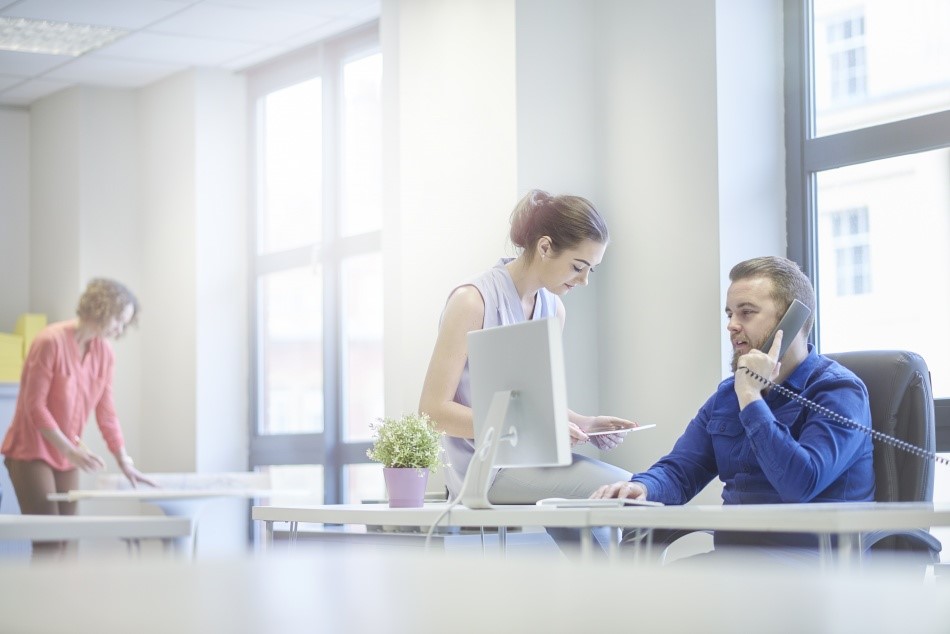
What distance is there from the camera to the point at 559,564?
0.31 metres

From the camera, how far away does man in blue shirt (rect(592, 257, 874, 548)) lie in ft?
7.34

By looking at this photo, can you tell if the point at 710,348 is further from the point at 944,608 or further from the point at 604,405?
the point at 944,608

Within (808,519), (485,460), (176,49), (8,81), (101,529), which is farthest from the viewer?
(8,81)

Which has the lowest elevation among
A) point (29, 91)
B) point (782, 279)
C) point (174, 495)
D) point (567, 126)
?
point (174, 495)

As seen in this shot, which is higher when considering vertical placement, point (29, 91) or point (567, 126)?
point (29, 91)

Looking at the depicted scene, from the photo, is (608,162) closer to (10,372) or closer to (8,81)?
(10,372)

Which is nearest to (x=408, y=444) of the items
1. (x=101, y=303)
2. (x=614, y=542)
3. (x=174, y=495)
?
(x=614, y=542)

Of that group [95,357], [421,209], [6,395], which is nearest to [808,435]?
[421,209]

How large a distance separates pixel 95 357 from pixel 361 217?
158cm

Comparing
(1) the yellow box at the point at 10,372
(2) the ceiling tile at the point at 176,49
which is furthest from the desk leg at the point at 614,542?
(1) the yellow box at the point at 10,372

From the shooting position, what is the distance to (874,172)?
3.71 m

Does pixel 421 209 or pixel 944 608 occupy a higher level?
pixel 421 209

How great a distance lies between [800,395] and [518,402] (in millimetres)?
592

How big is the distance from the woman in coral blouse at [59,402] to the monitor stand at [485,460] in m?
2.81
